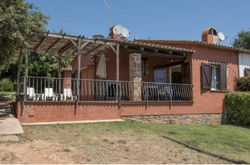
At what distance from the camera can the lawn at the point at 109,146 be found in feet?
16.1

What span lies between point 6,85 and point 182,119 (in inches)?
745

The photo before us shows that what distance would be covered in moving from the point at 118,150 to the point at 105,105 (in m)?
3.72

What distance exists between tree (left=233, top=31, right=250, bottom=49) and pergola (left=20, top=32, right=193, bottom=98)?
2535 cm

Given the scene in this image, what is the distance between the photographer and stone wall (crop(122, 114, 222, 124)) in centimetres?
996

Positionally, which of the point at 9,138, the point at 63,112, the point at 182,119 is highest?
the point at 63,112

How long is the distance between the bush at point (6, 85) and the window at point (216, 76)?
62.8ft

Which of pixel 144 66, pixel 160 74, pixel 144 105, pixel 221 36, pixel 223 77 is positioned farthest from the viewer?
pixel 221 36

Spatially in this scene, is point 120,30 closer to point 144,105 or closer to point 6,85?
point 144,105

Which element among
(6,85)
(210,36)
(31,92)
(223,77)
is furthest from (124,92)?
(6,85)

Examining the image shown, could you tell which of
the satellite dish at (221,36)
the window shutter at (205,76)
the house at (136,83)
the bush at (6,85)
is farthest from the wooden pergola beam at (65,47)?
the bush at (6,85)

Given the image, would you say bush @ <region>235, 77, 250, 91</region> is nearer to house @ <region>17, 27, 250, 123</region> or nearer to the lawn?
house @ <region>17, 27, 250, 123</region>

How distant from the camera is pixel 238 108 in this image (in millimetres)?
12273

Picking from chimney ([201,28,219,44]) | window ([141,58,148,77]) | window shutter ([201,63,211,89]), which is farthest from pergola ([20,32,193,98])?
Result: chimney ([201,28,219,44])

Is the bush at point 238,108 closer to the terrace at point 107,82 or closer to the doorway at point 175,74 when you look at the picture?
the terrace at point 107,82
